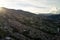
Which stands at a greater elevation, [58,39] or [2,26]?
[2,26]

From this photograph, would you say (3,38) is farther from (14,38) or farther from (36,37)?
(36,37)

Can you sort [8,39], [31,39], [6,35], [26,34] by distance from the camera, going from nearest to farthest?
[8,39]
[6,35]
[31,39]
[26,34]

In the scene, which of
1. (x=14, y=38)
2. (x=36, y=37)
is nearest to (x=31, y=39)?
(x=36, y=37)

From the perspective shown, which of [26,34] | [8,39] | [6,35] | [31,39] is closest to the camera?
[8,39]

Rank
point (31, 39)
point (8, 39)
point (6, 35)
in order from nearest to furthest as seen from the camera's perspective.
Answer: point (8, 39), point (6, 35), point (31, 39)

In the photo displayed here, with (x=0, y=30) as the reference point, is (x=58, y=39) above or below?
below

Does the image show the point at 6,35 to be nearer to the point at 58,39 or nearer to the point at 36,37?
the point at 36,37

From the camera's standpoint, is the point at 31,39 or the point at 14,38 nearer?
the point at 14,38

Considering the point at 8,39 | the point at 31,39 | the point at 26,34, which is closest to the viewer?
the point at 8,39

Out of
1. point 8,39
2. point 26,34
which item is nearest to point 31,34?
point 26,34
